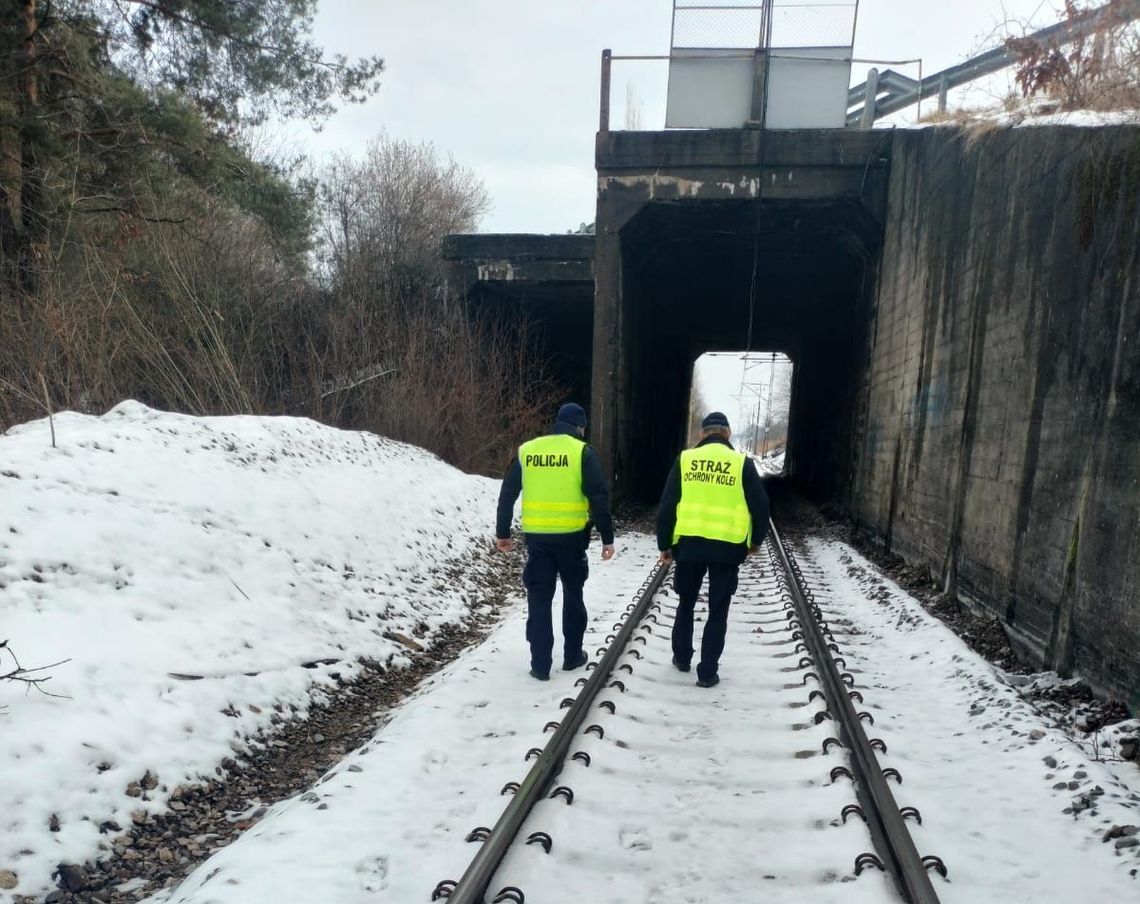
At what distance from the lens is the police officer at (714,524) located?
505 centimetres

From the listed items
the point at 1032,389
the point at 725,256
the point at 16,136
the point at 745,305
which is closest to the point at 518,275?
the point at 725,256

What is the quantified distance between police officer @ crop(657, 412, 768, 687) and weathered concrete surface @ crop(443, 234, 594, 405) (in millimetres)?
11803

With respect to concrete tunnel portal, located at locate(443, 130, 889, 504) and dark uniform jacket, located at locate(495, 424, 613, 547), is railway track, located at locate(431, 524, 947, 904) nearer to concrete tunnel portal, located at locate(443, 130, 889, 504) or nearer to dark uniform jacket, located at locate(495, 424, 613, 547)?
dark uniform jacket, located at locate(495, 424, 613, 547)

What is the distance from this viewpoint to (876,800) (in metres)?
3.17

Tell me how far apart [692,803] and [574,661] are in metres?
2.00

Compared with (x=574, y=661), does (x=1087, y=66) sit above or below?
above

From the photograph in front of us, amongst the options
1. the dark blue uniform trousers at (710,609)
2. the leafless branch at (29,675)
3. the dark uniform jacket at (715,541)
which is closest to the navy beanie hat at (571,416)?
the dark uniform jacket at (715,541)

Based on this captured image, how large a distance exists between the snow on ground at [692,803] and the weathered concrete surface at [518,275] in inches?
505

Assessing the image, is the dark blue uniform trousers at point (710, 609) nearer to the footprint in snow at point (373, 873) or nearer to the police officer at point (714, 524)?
the police officer at point (714, 524)

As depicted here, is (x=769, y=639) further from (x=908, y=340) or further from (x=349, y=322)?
(x=349, y=322)

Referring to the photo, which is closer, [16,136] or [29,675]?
[29,675]

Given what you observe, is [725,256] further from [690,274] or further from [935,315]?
[935,315]

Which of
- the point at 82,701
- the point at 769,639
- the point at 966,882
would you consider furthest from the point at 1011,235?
the point at 82,701

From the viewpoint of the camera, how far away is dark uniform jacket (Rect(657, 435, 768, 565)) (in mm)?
5078
